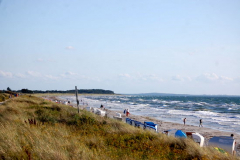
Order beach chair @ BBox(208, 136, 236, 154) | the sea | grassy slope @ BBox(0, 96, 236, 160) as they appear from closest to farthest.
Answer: grassy slope @ BBox(0, 96, 236, 160), beach chair @ BBox(208, 136, 236, 154), the sea

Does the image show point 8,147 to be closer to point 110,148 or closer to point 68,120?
point 110,148

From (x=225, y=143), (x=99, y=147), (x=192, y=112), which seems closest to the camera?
(x=99, y=147)

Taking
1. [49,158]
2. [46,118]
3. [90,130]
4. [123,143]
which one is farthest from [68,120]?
[49,158]

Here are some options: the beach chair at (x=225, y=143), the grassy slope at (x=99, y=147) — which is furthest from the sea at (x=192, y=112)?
the grassy slope at (x=99, y=147)

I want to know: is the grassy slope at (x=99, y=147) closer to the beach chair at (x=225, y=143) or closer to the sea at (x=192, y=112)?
the beach chair at (x=225, y=143)

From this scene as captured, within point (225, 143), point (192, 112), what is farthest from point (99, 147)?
point (192, 112)

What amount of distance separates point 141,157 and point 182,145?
2.18 metres

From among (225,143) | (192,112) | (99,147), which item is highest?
(99,147)

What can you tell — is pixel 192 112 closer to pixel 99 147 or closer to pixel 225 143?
pixel 225 143

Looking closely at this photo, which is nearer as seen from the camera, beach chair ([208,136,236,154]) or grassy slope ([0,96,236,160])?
grassy slope ([0,96,236,160])

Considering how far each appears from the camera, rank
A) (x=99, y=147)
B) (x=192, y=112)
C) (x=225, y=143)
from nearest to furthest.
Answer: (x=99, y=147) < (x=225, y=143) < (x=192, y=112)

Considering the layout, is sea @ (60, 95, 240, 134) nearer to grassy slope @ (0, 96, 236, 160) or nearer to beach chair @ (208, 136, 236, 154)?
beach chair @ (208, 136, 236, 154)

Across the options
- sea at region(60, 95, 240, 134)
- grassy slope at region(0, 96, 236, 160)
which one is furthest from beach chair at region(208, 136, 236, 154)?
sea at region(60, 95, 240, 134)

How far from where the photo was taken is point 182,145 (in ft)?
25.5
